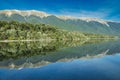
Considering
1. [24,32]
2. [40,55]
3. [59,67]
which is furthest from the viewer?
[24,32]

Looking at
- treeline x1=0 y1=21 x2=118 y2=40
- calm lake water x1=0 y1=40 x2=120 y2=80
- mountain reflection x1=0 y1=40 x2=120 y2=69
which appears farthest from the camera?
treeline x1=0 y1=21 x2=118 y2=40

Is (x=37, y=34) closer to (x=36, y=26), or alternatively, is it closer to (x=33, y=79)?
(x=36, y=26)

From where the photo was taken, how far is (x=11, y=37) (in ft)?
483

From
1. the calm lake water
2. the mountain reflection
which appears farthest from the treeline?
the calm lake water

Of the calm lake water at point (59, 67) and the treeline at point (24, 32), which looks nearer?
the calm lake water at point (59, 67)

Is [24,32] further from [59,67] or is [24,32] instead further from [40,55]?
[59,67]

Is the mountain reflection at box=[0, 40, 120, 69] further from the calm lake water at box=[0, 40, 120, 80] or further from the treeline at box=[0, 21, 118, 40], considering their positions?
the treeline at box=[0, 21, 118, 40]

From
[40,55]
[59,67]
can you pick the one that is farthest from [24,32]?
[59,67]

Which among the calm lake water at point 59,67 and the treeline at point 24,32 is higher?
the treeline at point 24,32

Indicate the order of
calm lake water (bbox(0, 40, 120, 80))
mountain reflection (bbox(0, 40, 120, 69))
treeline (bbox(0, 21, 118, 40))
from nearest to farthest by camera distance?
1. calm lake water (bbox(0, 40, 120, 80))
2. mountain reflection (bbox(0, 40, 120, 69))
3. treeline (bbox(0, 21, 118, 40))

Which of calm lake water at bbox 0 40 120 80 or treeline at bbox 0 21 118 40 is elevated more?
treeline at bbox 0 21 118 40

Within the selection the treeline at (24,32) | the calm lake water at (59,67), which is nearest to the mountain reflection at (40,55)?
the calm lake water at (59,67)

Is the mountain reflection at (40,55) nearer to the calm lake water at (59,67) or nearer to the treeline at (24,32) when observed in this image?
the calm lake water at (59,67)

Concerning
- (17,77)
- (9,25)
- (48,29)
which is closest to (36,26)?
(48,29)
